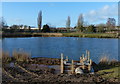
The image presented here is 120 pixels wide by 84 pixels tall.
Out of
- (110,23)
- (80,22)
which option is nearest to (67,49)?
(80,22)

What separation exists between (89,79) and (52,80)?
1.10 meters

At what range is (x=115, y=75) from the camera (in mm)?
5852

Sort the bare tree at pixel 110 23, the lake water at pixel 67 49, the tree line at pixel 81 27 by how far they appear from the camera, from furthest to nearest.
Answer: the bare tree at pixel 110 23 < the tree line at pixel 81 27 < the lake water at pixel 67 49

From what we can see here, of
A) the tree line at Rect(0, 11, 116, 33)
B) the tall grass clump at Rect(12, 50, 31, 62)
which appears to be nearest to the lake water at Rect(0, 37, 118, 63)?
the tall grass clump at Rect(12, 50, 31, 62)

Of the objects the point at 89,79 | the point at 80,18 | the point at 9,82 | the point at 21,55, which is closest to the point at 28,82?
the point at 9,82

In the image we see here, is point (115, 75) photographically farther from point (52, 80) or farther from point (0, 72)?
point (0, 72)

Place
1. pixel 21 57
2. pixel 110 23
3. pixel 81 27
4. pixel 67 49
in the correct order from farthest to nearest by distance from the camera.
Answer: pixel 110 23 → pixel 81 27 → pixel 67 49 → pixel 21 57

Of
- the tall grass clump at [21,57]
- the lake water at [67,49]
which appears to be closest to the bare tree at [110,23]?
the lake water at [67,49]

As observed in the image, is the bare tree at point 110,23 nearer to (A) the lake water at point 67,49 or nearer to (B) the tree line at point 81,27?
(B) the tree line at point 81,27

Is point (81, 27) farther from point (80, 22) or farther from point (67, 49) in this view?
point (67, 49)

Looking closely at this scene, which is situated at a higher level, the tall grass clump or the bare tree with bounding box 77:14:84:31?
the bare tree with bounding box 77:14:84:31

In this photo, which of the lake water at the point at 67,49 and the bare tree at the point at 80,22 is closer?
the lake water at the point at 67,49

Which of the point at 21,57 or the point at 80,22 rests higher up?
the point at 80,22

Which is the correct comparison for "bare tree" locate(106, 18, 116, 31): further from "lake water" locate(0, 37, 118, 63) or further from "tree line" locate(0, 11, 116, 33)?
"lake water" locate(0, 37, 118, 63)
